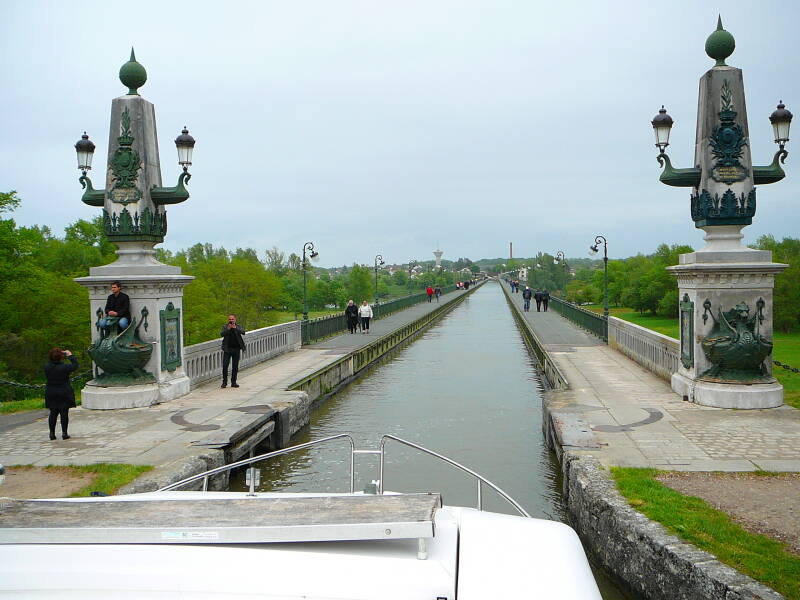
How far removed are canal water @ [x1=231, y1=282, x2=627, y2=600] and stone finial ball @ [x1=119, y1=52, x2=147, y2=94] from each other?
7.99m

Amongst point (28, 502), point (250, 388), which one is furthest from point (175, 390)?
point (28, 502)

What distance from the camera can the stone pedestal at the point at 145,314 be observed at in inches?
552

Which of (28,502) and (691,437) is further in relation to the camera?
→ (691,437)

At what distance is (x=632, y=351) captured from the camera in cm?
2059

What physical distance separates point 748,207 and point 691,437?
503cm

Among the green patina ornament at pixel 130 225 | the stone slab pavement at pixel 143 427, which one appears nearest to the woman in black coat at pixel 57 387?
the stone slab pavement at pixel 143 427

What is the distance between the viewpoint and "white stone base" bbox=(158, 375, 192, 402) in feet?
47.7

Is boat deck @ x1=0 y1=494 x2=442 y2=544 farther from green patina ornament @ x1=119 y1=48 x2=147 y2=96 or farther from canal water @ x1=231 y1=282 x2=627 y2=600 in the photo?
green patina ornament @ x1=119 y1=48 x2=147 y2=96

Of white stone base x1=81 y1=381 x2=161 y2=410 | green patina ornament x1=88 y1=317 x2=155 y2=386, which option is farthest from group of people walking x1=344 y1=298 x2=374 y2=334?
white stone base x1=81 y1=381 x2=161 y2=410

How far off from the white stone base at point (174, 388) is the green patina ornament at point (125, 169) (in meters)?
3.74

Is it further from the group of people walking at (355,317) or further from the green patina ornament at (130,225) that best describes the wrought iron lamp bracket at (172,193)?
the group of people walking at (355,317)

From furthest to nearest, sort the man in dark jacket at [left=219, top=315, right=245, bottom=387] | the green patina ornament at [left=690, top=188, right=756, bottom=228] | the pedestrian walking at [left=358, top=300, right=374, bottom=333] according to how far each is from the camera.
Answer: the pedestrian walking at [left=358, top=300, right=374, bottom=333] < the man in dark jacket at [left=219, top=315, right=245, bottom=387] < the green patina ornament at [left=690, top=188, right=756, bottom=228]

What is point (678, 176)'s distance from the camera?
13898mm

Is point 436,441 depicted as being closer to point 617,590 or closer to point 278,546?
point 617,590
